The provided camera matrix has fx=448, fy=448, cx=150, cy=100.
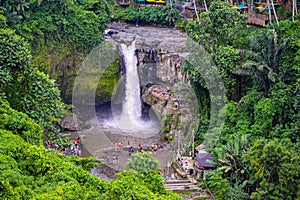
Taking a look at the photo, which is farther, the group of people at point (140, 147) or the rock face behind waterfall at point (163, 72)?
the rock face behind waterfall at point (163, 72)

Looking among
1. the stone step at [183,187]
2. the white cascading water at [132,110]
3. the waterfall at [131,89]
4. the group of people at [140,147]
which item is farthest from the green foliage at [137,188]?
the waterfall at [131,89]

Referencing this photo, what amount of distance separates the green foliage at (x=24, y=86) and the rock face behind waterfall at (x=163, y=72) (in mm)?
12195

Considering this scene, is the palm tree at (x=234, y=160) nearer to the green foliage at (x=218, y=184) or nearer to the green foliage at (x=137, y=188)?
the green foliage at (x=218, y=184)

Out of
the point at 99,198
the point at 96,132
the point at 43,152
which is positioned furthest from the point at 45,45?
the point at 99,198

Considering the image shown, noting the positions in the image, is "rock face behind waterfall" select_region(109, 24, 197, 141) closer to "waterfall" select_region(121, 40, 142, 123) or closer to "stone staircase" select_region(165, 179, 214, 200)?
"waterfall" select_region(121, 40, 142, 123)

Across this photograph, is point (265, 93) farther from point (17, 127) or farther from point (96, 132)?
point (17, 127)

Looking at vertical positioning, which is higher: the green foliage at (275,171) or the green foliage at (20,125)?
the green foliage at (20,125)

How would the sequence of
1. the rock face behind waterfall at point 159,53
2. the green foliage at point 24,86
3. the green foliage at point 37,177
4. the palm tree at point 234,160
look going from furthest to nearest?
the rock face behind waterfall at point 159,53 < the palm tree at point 234,160 < the green foliage at point 24,86 < the green foliage at point 37,177

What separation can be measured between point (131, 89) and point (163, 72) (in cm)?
293

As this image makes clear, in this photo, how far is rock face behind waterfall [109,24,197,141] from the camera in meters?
28.2

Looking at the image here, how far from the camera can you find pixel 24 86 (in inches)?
648

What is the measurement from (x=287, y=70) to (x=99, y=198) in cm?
1536

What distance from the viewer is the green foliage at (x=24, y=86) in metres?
16.1

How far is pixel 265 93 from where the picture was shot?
23.2 metres
